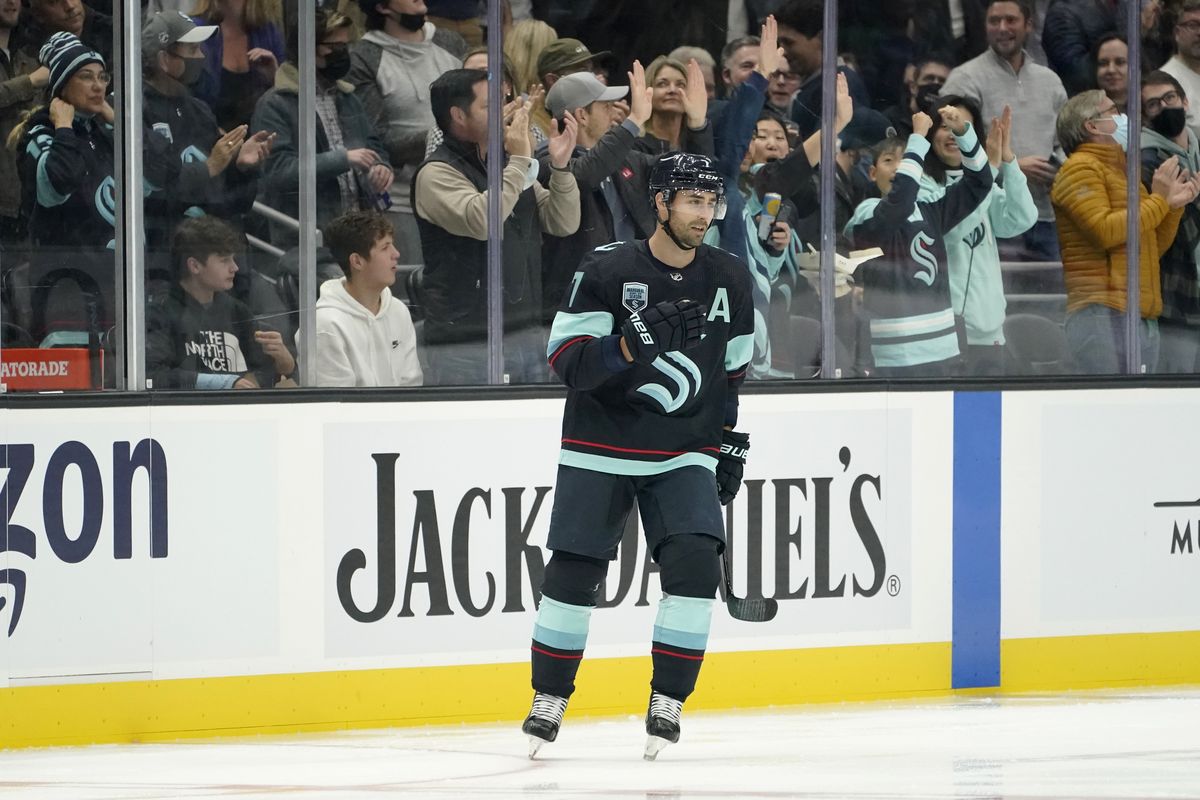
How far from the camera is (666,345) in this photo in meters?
3.70

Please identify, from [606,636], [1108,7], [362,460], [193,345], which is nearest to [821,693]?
[606,636]

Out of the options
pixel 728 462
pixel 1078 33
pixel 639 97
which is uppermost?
pixel 1078 33

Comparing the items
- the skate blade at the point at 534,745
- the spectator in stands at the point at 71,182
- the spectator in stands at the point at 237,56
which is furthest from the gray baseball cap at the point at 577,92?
the skate blade at the point at 534,745

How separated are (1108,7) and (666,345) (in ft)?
8.37

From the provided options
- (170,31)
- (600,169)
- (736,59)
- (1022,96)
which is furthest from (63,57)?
(1022,96)

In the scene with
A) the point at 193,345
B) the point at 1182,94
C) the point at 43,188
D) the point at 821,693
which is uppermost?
the point at 1182,94

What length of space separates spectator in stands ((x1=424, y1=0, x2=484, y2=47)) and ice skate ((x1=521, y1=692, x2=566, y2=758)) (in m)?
1.94

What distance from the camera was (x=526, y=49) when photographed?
5004mm

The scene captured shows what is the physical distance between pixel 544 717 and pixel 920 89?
2494mm

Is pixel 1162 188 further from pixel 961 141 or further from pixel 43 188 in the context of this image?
pixel 43 188

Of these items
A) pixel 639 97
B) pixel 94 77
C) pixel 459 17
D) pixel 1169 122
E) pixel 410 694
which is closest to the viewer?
pixel 94 77

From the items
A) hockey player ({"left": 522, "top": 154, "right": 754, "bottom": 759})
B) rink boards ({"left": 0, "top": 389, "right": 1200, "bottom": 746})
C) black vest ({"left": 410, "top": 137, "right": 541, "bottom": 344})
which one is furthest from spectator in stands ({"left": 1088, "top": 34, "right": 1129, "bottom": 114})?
hockey player ({"left": 522, "top": 154, "right": 754, "bottom": 759})

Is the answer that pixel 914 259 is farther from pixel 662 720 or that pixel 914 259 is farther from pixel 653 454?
pixel 662 720

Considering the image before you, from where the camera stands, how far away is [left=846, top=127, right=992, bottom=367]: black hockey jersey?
5355 millimetres
